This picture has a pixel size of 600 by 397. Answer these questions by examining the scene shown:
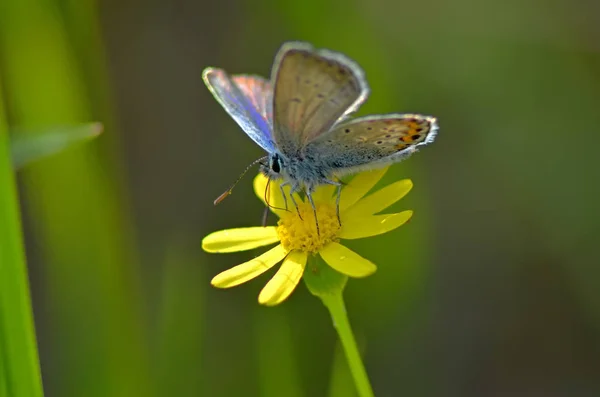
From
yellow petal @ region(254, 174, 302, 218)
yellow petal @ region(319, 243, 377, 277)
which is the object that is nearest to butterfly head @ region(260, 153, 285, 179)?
yellow petal @ region(254, 174, 302, 218)

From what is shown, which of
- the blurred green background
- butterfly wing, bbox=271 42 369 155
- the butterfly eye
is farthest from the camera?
the blurred green background

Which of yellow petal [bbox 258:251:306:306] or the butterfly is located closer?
yellow petal [bbox 258:251:306:306]

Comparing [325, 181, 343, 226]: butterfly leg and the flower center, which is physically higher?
[325, 181, 343, 226]: butterfly leg

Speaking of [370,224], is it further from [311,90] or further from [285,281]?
[311,90]
